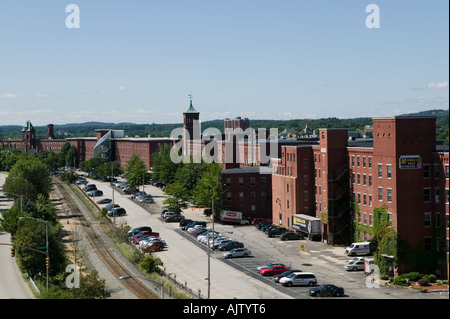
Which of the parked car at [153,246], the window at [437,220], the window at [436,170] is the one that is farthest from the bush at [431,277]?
the parked car at [153,246]

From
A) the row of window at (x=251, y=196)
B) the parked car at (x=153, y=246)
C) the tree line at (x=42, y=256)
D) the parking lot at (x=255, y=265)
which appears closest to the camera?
the tree line at (x=42, y=256)

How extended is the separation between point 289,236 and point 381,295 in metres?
27.3

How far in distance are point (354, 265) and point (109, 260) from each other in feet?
85.3

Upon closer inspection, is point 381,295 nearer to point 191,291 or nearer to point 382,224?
point 382,224

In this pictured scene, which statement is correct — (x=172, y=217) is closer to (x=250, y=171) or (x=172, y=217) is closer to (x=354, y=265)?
(x=250, y=171)

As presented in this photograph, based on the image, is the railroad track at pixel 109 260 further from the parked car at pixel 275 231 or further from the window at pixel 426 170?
the window at pixel 426 170

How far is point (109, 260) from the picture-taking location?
68938mm

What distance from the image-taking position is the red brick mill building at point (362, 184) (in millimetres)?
59969

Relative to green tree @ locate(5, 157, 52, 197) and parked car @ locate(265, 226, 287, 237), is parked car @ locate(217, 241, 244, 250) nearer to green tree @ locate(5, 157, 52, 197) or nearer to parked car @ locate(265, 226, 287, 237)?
parked car @ locate(265, 226, 287, 237)

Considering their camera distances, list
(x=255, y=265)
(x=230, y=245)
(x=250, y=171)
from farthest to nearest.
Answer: (x=250, y=171), (x=230, y=245), (x=255, y=265)

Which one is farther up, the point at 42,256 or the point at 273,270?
the point at 42,256

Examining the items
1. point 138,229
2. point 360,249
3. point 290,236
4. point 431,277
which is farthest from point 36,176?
point 431,277

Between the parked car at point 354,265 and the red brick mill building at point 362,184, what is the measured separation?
4.15 metres
